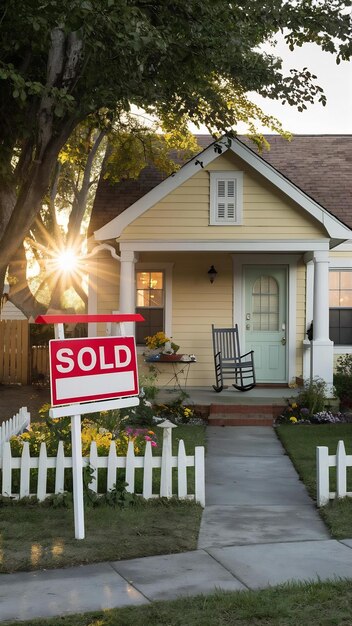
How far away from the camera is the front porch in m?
13.2

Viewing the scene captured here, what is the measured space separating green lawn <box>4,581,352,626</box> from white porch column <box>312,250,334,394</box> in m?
9.67

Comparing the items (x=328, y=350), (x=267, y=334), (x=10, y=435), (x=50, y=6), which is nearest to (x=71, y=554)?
(x=10, y=435)

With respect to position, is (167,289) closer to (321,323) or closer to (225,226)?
(225,226)

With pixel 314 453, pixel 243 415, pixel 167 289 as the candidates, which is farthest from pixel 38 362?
pixel 314 453

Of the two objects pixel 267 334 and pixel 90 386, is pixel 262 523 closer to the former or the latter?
pixel 90 386

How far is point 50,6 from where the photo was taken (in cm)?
770

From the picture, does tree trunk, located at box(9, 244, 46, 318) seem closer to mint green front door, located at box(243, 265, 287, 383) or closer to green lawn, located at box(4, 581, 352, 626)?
mint green front door, located at box(243, 265, 287, 383)

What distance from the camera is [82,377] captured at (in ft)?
21.4

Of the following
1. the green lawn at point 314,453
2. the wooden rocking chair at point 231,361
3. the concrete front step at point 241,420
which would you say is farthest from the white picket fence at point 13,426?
the wooden rocking chair at point 231,361

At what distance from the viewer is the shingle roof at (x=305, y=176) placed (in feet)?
54.6

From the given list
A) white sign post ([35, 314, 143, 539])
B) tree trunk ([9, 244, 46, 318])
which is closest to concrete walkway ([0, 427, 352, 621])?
white sign post ([35, 314, 143, 539])

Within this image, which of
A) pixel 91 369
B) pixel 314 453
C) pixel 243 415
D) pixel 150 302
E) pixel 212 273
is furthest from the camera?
pixel 150 302

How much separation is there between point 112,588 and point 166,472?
7.49 ft

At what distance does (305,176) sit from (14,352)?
26.1ft
